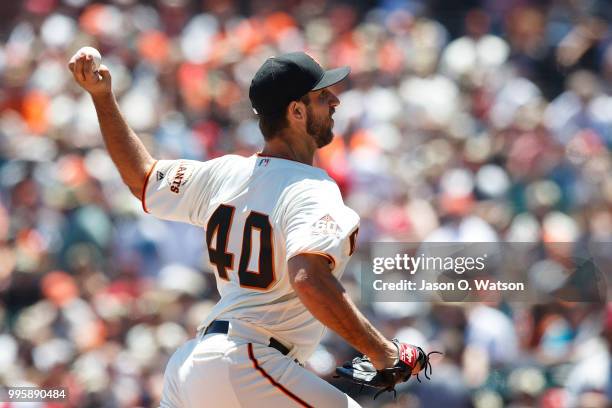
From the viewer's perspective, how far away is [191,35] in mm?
8609

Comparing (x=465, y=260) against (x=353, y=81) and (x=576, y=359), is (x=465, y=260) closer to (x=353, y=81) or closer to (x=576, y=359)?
(x=576, y=359)

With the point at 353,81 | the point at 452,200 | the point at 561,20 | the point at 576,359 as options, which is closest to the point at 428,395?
the point at 576,359

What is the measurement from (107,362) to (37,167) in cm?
191

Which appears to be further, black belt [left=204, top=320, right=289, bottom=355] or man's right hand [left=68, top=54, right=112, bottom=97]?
man's right hand [left=68, top=54, right=112, bottom=97]

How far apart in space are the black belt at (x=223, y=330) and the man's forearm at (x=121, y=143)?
0.59 metres

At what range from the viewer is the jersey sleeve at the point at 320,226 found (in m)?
2.71

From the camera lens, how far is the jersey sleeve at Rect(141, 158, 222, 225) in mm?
3199

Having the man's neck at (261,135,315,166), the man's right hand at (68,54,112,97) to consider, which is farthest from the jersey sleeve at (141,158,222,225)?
the man's right hand at (68,54,112,97)

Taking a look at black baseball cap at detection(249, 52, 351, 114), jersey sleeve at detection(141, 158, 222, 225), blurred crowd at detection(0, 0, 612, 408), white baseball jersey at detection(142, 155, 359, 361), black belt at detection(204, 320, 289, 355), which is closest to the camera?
white baseball jersey at detection(142, 155, 359, 361)

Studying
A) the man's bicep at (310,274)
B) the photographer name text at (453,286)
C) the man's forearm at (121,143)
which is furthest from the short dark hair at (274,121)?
the photographer name text at (453,286)

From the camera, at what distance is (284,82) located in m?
3.10

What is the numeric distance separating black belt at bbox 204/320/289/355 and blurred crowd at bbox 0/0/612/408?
10.5 ft

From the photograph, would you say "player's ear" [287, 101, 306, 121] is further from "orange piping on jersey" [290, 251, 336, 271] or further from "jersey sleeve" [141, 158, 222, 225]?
"orange piping on jersey" [290, 251, 336, 271]

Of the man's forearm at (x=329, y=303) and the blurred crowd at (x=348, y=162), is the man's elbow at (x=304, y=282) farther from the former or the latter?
the blurred crowd at (x=348, y=162)
